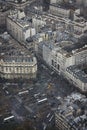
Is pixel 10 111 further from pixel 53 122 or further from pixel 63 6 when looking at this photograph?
pixel 63 6

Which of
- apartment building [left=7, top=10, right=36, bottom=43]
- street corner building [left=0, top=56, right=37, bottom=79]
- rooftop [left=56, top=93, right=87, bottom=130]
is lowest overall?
rooftop [left=56, top=93, right=87, bottom=130]

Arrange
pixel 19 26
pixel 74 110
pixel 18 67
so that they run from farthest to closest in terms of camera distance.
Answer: pixel 19 26 → pixel 18 67 → pixel 74 110

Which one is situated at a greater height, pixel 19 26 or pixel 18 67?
pixel 19 26

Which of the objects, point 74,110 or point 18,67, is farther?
point 18,67

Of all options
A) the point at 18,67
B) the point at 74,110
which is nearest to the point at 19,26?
the point at 18,67

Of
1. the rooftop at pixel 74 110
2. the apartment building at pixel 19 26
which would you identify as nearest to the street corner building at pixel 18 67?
the rooftop at pixel 74 110

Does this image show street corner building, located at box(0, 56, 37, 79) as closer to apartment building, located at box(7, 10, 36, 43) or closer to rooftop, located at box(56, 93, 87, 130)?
rooftop, located at box(56, 93, 87, 130)

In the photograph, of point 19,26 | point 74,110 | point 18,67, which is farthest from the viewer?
point 19,26

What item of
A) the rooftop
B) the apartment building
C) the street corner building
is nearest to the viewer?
the rooftop

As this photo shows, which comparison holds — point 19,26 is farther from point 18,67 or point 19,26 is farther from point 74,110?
point 74,110

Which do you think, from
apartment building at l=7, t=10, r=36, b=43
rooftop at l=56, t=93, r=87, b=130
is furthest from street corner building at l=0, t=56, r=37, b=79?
apartment building at l=7, t=10, r=36, b=43
